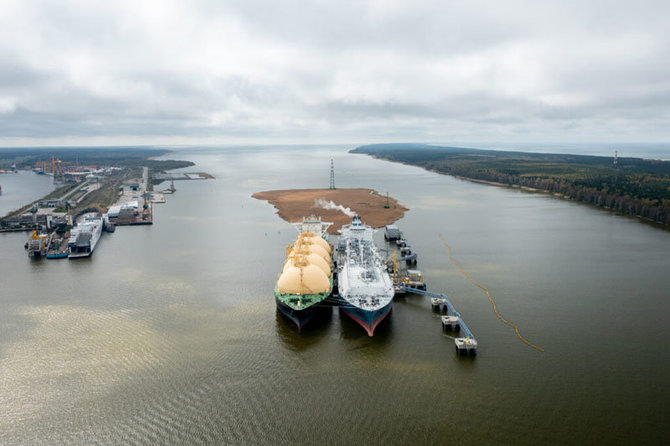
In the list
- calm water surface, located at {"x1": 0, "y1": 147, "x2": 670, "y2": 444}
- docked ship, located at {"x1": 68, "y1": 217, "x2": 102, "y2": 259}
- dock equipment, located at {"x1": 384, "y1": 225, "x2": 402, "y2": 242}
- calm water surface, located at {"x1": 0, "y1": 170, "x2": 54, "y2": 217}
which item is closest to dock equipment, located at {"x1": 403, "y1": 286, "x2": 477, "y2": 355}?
calm water surface, located at {"x1": 0, "y1": 147, "x2": 670, "y2": 444}

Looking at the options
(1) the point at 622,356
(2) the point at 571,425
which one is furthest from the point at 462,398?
(1) the point at 622,356

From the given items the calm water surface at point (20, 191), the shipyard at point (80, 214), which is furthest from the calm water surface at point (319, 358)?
the calm water surface at point (20, 191)

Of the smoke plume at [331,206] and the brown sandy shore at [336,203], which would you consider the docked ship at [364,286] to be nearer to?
the brown sandy shore at [336,203]

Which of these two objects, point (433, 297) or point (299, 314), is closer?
point (299, 314)

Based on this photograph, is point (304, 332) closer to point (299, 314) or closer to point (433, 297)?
point (299, 314)

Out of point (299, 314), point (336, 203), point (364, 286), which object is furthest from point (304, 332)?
point (336, 203)

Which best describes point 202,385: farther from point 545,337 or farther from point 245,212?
point 245,212

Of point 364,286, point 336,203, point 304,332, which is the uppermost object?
point 336,203
